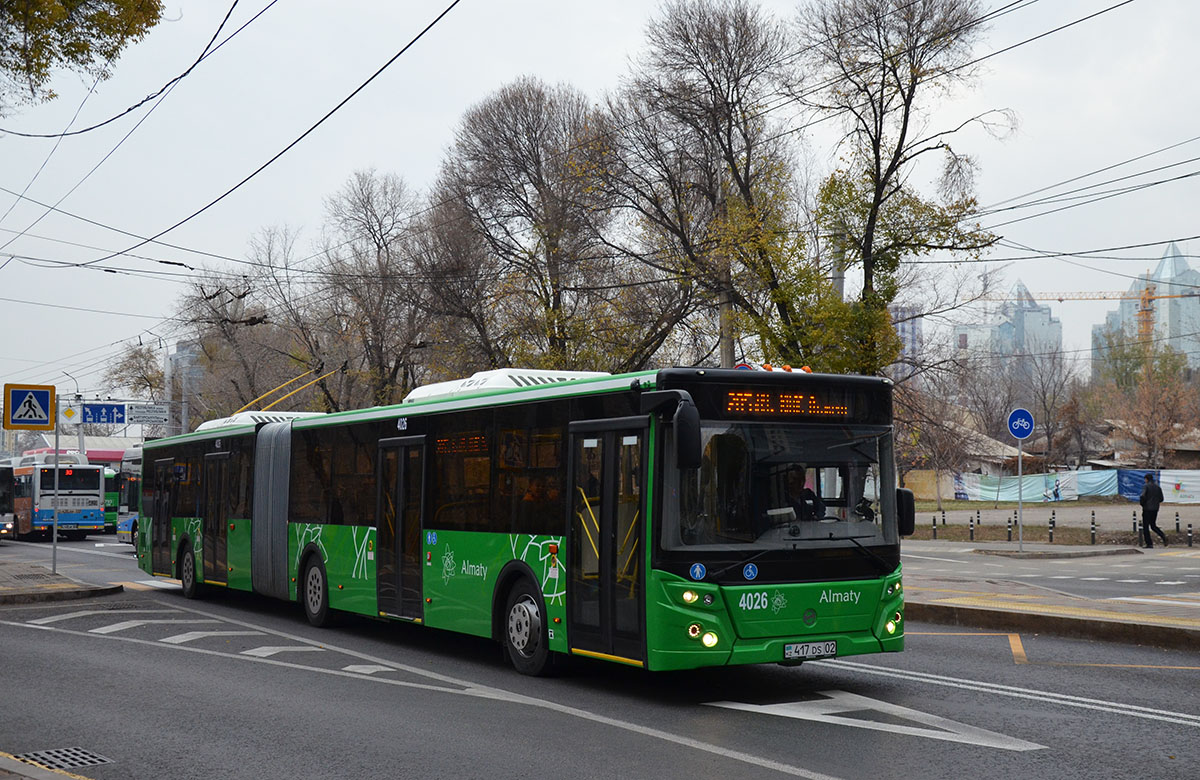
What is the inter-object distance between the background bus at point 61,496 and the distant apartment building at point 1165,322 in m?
44.3

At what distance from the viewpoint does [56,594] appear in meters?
19.4

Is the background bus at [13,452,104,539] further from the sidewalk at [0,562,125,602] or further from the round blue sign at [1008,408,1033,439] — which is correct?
the round blue sign at [1008,408,1033,439]

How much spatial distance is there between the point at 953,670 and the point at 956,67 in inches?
846

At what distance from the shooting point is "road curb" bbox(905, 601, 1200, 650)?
12.4 meters

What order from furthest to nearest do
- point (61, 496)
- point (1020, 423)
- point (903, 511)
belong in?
point (61, 496) < point (1020, 423) < point (903, 511)

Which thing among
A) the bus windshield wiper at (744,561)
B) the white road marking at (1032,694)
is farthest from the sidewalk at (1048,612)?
the bus windshield wiper at (744,561)

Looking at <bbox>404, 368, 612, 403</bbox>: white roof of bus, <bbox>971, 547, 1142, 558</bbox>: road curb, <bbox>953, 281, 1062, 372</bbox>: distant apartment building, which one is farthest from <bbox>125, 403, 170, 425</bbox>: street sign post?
<bbox>404, 368, 612, 403</bbox>: white roof of bus

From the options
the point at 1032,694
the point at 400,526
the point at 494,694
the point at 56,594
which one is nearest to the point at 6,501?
the point at 56,594

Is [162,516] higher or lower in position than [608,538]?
lower

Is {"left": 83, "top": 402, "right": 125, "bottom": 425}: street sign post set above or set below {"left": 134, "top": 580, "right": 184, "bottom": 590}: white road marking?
above

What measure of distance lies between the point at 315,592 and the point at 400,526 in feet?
9.29

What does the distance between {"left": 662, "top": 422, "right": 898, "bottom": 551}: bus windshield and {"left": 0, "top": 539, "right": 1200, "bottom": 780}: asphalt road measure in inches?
51.1

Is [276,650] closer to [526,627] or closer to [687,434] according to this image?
[526,627]

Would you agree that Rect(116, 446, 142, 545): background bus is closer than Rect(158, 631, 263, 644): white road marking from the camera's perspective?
No
